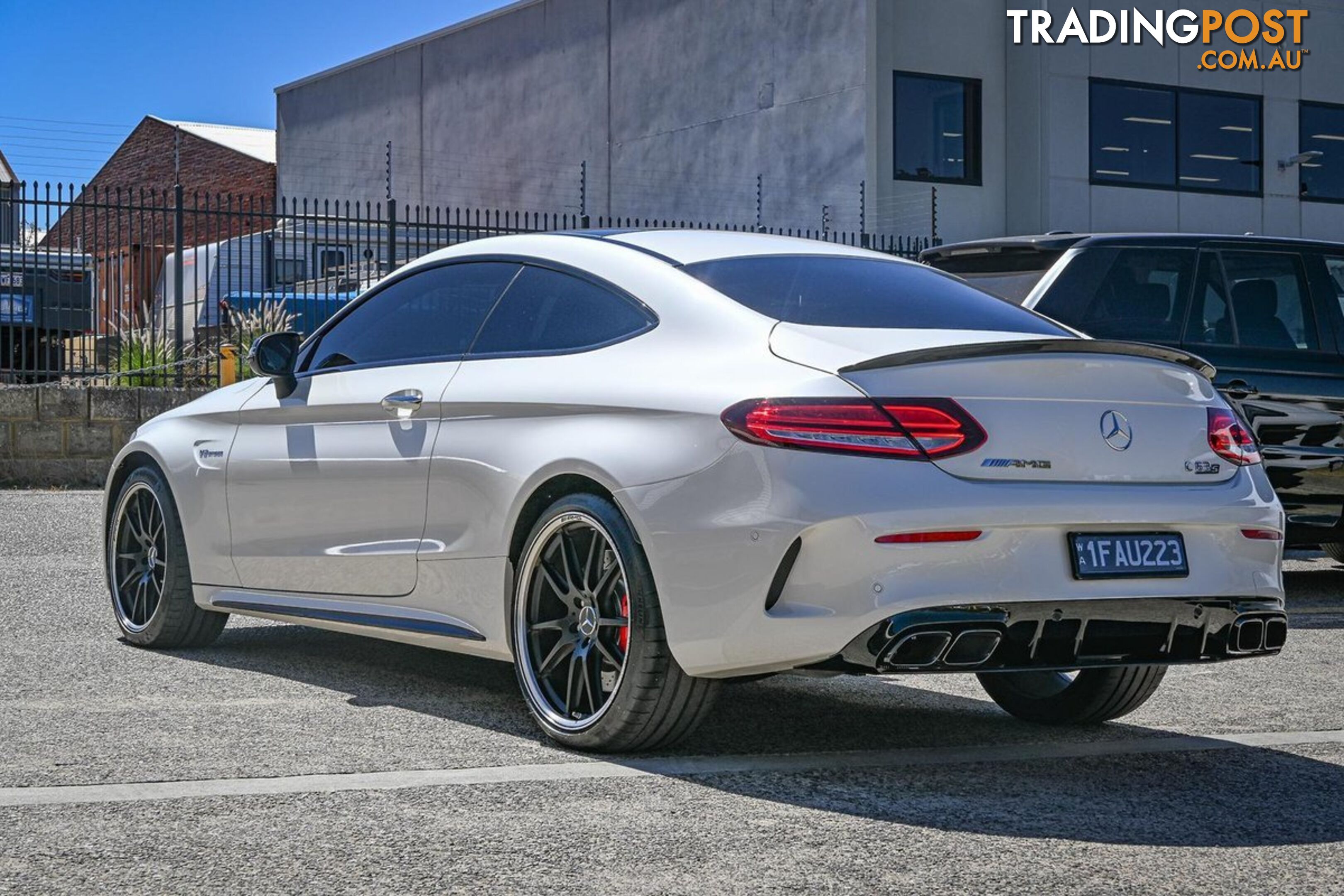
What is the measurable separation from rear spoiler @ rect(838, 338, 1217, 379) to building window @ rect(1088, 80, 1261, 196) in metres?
23.6

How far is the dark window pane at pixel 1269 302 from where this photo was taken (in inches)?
351

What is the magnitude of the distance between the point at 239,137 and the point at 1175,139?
28.9m

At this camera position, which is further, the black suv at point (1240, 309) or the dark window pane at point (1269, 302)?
the dark window pane at point (1269, 302)

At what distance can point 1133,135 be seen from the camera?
2820 cm

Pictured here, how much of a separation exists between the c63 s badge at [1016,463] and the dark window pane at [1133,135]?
79.4 feet

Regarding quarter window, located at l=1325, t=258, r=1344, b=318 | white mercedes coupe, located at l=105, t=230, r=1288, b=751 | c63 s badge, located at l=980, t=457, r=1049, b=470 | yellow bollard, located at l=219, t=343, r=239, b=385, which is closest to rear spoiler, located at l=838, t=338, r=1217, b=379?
white mercedes coupe, located at l=105, t=230, r=1288, b=751

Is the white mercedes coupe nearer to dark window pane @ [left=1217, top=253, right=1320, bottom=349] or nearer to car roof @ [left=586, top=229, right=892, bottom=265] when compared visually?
car roof @ [left=586, top=229, right=892, bottom=265]

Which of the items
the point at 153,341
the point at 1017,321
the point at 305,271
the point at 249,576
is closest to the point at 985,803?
the point at 1017,321

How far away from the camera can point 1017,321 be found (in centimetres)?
538

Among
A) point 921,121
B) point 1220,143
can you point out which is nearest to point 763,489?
point 921,121

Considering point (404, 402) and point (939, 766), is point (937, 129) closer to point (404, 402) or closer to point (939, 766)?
point (404, 402)

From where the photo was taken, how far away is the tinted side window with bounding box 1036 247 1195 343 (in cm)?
827

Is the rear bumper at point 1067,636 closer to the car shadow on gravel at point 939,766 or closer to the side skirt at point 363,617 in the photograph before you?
the car shadow on gravel at point 939,766

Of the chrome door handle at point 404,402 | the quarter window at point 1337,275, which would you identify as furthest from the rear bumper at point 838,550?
the quarter window at point 1337,275
